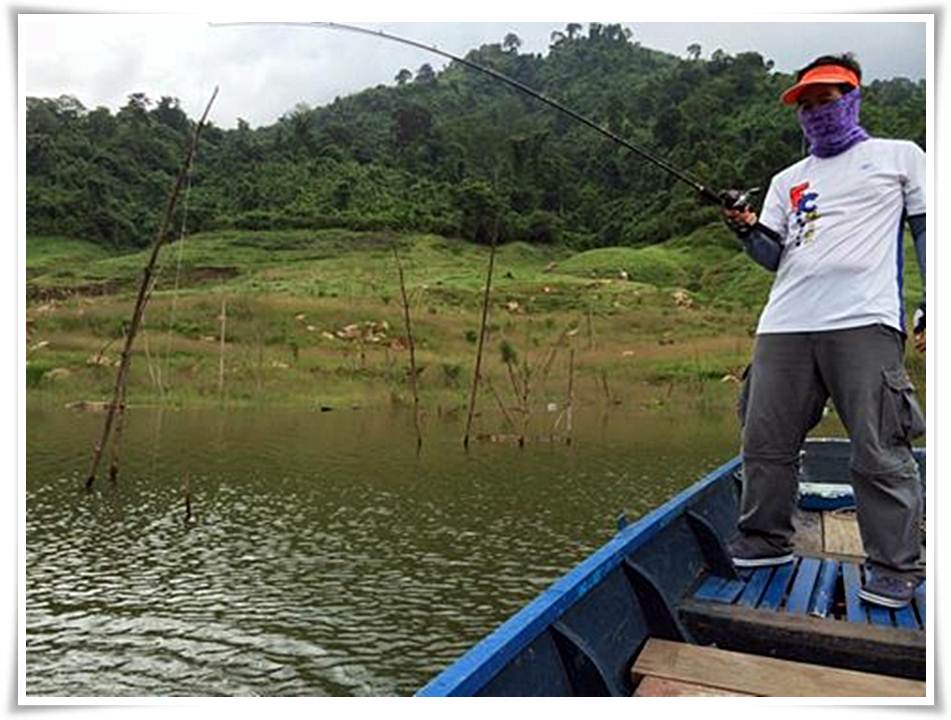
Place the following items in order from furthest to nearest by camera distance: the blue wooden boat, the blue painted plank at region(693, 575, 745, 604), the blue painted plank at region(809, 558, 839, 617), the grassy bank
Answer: the grassy bank
the blue painted plank at region(693, 575, 745, 604)
the blue painted plank at region(809, 558, 839, 617)
the blue wooden boat

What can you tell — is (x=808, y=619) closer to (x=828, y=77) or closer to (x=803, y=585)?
(x=803, y=585)

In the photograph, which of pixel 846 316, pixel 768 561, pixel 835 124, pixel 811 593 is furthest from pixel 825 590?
pixel 835 124

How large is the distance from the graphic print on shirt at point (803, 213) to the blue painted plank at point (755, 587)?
1.21 metres

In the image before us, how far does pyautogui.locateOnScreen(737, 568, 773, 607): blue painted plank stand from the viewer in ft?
10.3

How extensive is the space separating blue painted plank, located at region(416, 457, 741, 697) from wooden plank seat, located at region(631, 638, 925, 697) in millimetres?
311

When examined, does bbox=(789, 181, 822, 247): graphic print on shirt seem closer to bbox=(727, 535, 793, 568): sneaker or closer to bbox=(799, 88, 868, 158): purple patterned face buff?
bbox=(799, 88, 868, 158): purple patterned face buff

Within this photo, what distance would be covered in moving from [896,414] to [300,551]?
6.64 meters

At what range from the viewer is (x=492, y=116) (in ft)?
216

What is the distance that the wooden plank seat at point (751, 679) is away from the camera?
248cm

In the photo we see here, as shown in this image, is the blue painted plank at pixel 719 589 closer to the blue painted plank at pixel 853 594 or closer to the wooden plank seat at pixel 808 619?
the wooden plank seat at pixel 808 619

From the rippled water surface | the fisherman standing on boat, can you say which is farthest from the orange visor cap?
the rippled water surface

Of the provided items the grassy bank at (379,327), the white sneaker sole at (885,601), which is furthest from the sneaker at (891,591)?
the grassy bank at (379,327)

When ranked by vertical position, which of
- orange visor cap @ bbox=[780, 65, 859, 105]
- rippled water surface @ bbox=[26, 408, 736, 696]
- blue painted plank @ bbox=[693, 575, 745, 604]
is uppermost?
orange visor cap @ bbox=[780, 65, 859, 105]

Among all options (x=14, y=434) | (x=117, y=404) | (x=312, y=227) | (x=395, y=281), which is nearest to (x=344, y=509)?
(x=117, y=404)
